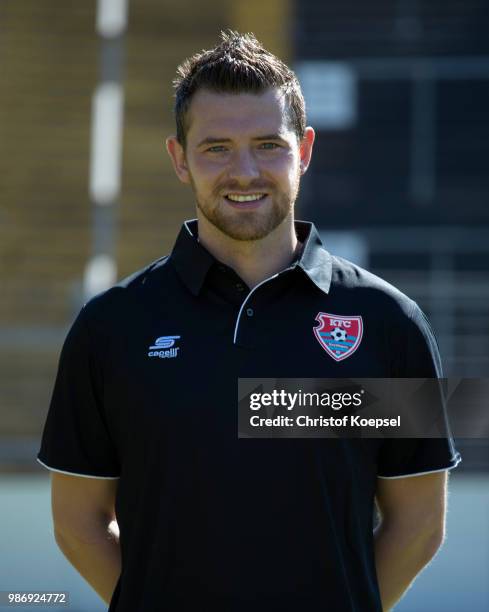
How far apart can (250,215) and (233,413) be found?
32 cm

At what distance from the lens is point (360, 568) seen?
5.66 ft

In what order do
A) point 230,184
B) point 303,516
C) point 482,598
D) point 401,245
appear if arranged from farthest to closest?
point 401,245 → point 482,598 → point 230,184 → point 303,516

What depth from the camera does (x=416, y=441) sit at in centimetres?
184

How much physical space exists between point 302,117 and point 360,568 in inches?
28.4

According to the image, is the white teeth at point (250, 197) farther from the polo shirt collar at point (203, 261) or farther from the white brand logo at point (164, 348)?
the white brand logo at point (164, 348)

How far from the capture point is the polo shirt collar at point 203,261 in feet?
5.98

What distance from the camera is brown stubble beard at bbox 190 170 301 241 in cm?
181

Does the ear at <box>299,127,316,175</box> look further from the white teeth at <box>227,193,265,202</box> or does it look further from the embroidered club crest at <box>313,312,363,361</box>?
the embroidered club crest at <box>313,312,363,361</box>

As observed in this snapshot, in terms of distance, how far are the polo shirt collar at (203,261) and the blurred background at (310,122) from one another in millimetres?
5315

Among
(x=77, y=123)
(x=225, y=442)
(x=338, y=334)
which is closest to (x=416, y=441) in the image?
(x=338, y=334)

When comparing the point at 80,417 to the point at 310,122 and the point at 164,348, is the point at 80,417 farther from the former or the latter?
the point at 310,122

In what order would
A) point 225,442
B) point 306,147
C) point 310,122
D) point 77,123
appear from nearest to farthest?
point 225,442
point 306,147
point 77,123
point 310,122

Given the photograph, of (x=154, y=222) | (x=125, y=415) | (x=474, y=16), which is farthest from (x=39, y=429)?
(x=125, y=415)

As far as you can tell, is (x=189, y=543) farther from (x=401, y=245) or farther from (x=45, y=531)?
(x=401, y=245)
